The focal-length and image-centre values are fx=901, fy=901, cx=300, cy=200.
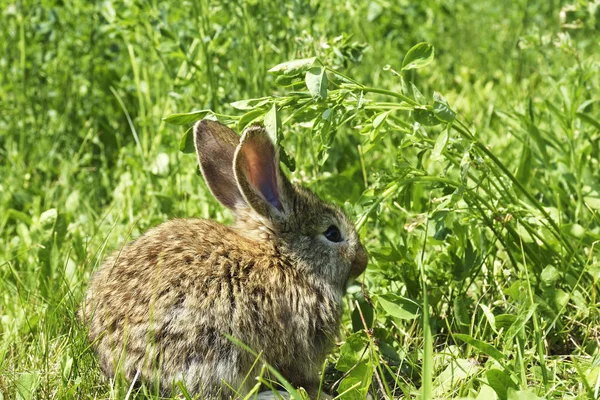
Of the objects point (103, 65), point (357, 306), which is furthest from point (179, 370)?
point (103, 65)

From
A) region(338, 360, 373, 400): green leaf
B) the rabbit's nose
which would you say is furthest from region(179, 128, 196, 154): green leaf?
region(338, 360, 373, 400): green leaf

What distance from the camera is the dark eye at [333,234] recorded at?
3977 millimetres

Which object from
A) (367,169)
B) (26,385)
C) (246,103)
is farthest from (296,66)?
(367,169)

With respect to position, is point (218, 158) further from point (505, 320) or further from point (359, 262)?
point (505, 320)

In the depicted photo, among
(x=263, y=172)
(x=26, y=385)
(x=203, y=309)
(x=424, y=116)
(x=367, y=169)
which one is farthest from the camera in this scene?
(x=367, y=169)

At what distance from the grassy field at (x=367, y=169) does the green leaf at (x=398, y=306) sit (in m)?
0.01

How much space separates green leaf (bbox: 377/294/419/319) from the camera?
365 centimetres

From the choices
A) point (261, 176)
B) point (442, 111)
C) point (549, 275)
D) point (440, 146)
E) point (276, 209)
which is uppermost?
point (442, 111)

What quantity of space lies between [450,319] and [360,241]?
0.53 meters

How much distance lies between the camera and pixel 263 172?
151 inches

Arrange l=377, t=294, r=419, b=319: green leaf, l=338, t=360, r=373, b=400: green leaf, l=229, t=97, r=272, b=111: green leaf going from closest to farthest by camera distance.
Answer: l=338, t=360, r=373, b=400: green leaf → l=229, t=97, r=272, b=111: green leaf → l=377, t=294, r=419, b=319: green leaf

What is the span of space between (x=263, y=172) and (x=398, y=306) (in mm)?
800

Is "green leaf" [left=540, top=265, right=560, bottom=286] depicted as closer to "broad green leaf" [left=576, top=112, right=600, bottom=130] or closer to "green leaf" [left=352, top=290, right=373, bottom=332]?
"green leaf" [left=352, top=290, right=373, bottom=332]

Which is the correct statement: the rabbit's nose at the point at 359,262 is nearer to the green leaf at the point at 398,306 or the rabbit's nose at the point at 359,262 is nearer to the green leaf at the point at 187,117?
the green leaf at the point at 398,306
